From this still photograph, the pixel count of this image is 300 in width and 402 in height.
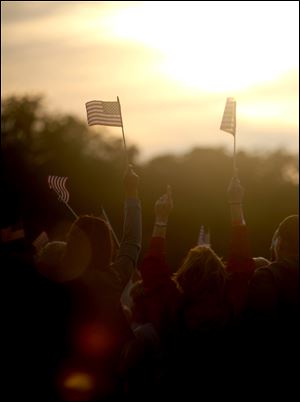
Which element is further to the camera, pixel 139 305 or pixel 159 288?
pixel 139 305

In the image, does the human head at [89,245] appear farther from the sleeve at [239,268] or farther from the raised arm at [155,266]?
the sleeve at [239,268]

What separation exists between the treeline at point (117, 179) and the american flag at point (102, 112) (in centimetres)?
3636

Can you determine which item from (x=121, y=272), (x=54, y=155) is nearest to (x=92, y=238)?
(x=121, y=272)

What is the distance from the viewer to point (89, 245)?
311 inches

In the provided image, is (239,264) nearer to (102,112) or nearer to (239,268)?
(239,268)

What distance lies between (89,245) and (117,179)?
187 feet

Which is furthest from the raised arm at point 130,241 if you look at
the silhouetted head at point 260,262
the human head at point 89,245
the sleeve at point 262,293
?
the silhouetted head at point 260,262

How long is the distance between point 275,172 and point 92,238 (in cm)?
7391

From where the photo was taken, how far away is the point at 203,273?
26.8 feet

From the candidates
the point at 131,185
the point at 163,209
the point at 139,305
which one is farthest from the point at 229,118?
the point at 139,305

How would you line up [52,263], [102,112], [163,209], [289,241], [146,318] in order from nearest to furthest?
[52,263], [289,241], [146,318], [163,209], [102,112]

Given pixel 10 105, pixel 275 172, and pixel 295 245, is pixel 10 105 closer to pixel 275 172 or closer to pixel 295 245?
pixel 275 172

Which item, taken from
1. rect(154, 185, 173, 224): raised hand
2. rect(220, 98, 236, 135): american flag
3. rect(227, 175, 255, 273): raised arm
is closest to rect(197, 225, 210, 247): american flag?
rect(220, 98, 236, 135): american flag

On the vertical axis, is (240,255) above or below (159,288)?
above
